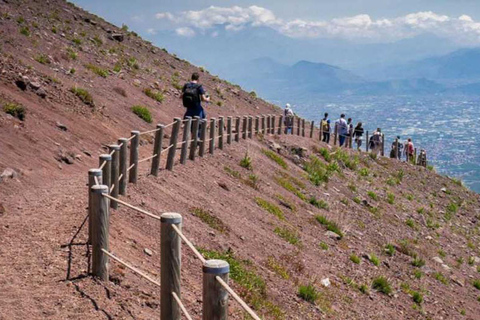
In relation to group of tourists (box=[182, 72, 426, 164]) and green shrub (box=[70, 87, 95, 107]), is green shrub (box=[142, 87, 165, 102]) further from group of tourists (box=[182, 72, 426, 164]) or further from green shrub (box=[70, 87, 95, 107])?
green shrub (box=[70, 87, 95, 107])

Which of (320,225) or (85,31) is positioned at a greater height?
(85,31)

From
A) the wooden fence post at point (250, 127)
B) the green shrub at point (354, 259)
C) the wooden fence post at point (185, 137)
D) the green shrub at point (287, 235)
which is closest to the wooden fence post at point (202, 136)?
the wooden fence post at point (185, 137)

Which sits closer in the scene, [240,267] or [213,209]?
[240,267]

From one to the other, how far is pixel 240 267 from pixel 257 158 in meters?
11.2

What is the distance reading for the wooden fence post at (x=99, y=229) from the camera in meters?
7.33

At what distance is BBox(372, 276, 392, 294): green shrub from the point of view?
14109mm

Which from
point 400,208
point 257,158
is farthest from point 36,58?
point 400,208

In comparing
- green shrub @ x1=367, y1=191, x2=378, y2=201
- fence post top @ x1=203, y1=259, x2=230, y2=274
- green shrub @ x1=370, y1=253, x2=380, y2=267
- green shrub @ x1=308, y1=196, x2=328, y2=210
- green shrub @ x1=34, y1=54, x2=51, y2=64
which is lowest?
green shrub @ x1=370, y1=253, x2=380, y2=267

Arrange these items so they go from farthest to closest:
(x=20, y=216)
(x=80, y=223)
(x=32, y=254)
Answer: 1. (x=20, y=216)
2. (x=80, y=223)
3. (x=32, y=254)

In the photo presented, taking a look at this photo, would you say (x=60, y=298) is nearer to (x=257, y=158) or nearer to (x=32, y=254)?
(x=32, y=254)

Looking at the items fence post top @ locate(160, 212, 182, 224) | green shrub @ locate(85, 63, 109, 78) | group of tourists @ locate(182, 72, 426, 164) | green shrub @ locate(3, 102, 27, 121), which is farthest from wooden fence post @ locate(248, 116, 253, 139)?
fence post top @ locate(160, 212, 182, 224)

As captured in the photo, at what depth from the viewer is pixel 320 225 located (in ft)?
56.6

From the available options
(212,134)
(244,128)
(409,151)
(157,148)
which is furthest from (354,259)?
(409,151)

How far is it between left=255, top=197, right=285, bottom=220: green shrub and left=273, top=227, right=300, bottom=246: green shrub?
3.60ft
